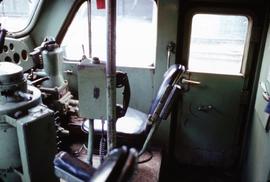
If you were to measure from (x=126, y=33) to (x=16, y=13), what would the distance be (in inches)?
46.0

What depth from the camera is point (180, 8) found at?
253cm

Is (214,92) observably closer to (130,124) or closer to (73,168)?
(130,124)

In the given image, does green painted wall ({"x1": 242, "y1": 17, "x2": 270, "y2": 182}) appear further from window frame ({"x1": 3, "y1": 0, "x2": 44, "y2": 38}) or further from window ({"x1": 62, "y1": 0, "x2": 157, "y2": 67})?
window frame ({"x1": 3, "y1": 0, "x2": 44, "y2": 38})

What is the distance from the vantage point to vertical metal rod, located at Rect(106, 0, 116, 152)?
127 centimetres

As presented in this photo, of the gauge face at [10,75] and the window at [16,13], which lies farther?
the window at [16,13]

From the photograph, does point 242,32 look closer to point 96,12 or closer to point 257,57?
point 257,57

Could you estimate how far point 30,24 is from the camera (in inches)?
116

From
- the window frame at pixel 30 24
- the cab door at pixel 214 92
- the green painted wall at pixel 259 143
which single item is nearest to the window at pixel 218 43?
the cab door at pixel 214 92

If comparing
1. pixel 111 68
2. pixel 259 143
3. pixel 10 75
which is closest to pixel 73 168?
pixel 111 68

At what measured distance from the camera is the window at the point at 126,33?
2703 millimetres

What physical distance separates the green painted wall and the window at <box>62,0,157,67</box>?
101cm

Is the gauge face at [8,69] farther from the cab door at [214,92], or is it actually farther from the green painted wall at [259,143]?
the green painted wall at [259,143]

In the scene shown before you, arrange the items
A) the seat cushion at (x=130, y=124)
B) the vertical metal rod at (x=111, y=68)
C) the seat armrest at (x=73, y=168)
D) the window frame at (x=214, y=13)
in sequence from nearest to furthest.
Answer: the seat armrest at (x=73, y=168), the vertical metal rod at (x=111, y=68), the seat cushion at (x=130, y=124), the window frame at (x=214, y=13)

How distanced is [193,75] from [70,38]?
1365mm
